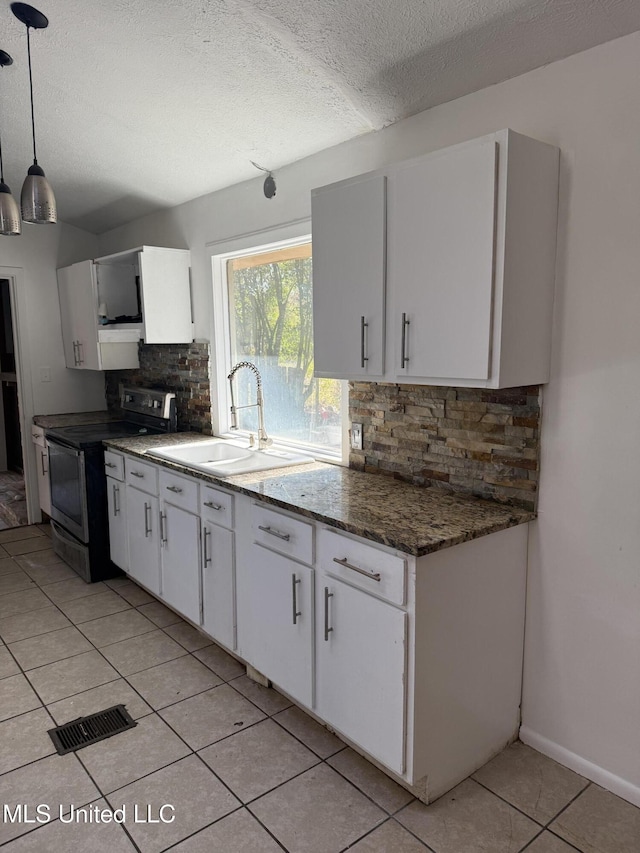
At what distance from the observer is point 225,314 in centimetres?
383

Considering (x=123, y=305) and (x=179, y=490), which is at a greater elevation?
(x=123, y=305)

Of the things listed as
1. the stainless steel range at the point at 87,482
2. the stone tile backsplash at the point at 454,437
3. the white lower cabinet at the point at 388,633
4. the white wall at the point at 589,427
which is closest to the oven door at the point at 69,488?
the stainless steel range at the point at 87,482

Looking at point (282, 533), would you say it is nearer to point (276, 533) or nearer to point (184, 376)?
point (276, 533)

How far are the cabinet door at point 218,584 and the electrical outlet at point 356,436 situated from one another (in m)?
0.69

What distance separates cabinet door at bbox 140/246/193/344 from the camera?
3.82 m

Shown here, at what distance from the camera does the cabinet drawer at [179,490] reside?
291 centimetres

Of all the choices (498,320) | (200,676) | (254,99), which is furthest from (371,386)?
(200,676)

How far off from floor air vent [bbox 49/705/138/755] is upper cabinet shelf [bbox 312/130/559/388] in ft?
5.44

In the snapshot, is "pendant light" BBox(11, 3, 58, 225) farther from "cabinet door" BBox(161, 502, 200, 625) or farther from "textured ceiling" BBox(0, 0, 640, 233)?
"cabinet door" BBox(161, 502, 200, 625)

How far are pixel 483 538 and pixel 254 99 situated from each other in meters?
2.00

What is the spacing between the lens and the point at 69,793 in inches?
80.4

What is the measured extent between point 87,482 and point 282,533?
74.7 inches

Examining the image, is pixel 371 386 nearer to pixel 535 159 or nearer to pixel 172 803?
pixel 535 159

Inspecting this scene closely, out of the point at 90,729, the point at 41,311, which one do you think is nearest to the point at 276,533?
the point at 90,729
